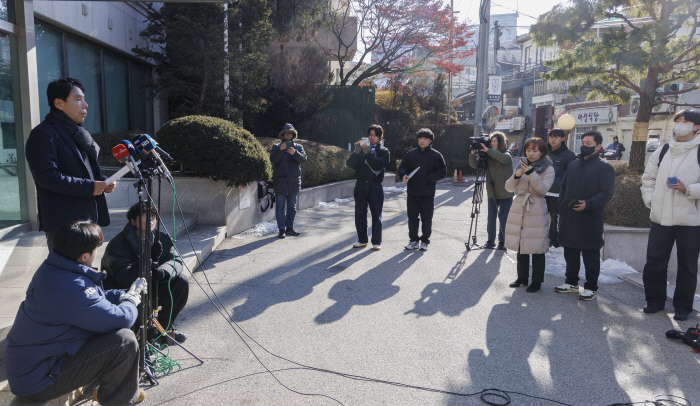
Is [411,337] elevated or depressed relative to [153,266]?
depressed

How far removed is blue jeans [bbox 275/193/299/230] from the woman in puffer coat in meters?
4.04

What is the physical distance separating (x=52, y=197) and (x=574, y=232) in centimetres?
500

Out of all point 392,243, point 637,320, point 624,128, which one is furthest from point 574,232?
point 624,128

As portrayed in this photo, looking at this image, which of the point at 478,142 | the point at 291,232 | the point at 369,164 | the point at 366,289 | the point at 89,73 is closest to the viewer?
the point at 366,289

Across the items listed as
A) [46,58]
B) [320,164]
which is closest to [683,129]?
[320,164]

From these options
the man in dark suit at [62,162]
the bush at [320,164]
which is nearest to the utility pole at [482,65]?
the bush at [320,164]

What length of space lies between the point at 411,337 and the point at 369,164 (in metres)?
3.69

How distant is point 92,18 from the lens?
1062 cm

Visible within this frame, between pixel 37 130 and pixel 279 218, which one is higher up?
pixel 37 130

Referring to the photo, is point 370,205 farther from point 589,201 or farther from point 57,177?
point 57,177

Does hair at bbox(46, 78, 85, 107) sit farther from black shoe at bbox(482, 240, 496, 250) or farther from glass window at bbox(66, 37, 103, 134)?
glass window at bbox(66, 37, 103, 134)

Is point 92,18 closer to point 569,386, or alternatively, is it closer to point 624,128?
point 569,386

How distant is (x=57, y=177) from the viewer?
10.9 ft

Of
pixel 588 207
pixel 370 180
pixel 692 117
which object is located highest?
pixel 692 117
